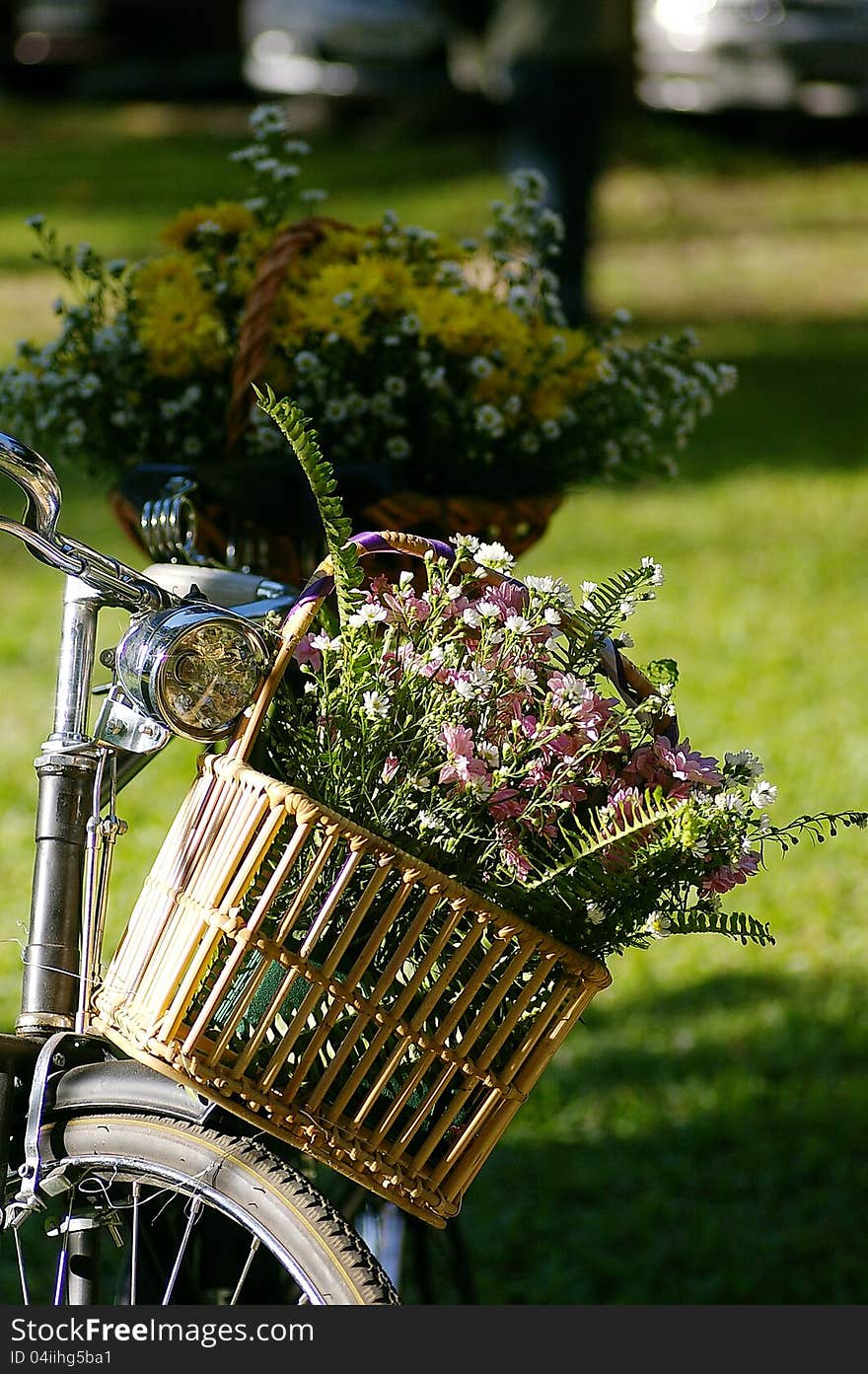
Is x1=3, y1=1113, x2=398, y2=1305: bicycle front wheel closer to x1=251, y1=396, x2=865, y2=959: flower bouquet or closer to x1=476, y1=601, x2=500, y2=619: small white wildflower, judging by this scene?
x1=251, y1=396, x2=865, y2=959: flower bouquet

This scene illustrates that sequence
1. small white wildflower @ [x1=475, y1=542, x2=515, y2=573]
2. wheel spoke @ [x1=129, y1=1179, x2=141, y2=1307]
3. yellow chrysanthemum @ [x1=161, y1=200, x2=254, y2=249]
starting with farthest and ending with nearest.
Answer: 1. yellow chrysanthemum @ [x1=161, y1=200, x2=254, y2=249]
2. wheel spoke @ [x1=129, y1=1179, x2=141, y2=1307]
3. small white wildflower @ [x1=475, y1=542, x2=515, y2=573]

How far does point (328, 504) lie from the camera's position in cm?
127

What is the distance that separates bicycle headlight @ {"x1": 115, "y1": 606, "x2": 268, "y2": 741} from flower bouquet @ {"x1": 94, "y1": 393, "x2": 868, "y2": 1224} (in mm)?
27

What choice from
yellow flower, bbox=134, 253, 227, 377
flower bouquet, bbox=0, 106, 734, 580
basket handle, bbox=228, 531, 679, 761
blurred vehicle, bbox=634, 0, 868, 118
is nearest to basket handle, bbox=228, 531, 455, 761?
basket handle, bbox=228, 531, 679, 761

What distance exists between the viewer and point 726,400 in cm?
925

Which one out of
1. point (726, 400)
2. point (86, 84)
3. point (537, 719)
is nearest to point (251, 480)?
point (537, 719)

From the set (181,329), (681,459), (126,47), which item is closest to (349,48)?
(126,47)

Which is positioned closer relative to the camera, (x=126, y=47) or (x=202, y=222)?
(x=202, y=222)

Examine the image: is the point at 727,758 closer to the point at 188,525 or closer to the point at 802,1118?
the point at 188,525

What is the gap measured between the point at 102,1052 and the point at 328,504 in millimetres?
542

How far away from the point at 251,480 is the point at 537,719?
710mm

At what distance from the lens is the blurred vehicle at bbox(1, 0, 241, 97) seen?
14320 mm

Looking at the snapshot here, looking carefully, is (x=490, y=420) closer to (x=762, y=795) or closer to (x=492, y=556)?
(x=492, y=556)

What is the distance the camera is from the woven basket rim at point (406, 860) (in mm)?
1182
